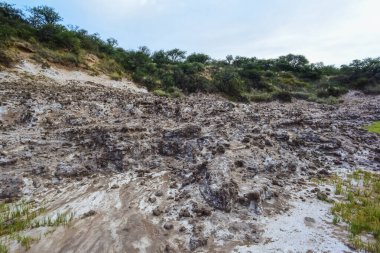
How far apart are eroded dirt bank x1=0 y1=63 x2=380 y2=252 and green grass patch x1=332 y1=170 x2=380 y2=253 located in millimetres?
393

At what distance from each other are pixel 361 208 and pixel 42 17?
3130 centimetres

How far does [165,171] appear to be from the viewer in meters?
8.07

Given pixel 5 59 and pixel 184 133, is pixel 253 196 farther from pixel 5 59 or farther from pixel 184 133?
pixel 5 59

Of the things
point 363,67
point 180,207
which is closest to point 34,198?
point 180,207

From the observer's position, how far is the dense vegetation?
70.9 feet

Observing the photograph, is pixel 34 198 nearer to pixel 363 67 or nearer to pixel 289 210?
pixel 289 210

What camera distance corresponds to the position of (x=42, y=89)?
1512cm

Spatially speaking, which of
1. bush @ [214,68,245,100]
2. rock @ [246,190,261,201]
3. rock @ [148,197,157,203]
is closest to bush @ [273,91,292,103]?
bush @ [214,68,245,100]

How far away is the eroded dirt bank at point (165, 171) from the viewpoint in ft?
17.4

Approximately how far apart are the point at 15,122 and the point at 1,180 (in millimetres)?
4806

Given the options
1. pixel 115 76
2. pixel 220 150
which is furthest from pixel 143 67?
pixel 220 150

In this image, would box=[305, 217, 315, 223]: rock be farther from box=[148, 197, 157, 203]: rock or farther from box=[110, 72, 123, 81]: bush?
box=[110, 72, 123, 81]: bush

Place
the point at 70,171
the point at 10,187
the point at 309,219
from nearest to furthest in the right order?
the point at 309,219, the point at 10,187, the point at 70,171

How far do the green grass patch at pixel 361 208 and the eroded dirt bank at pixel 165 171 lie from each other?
15.5 inches
